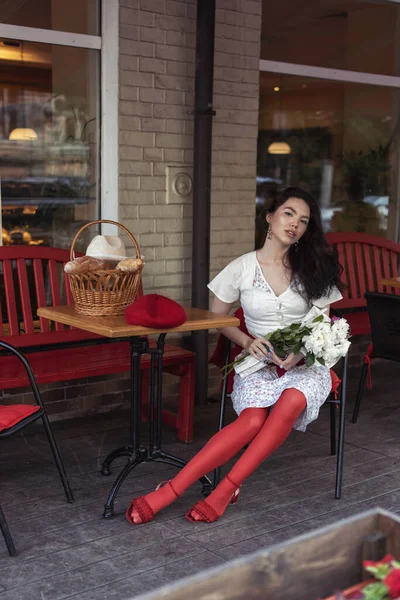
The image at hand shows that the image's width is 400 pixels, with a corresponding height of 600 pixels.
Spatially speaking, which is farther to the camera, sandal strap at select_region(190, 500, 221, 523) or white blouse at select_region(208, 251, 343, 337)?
white blouse at select_region(208, 251, 343, 337)

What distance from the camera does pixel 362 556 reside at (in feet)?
7.10

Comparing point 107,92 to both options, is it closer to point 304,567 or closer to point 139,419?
point 139,419

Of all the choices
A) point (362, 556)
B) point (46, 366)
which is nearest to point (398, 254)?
point (46, 366)

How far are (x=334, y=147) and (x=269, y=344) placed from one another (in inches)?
126

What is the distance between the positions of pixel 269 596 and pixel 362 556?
309mm

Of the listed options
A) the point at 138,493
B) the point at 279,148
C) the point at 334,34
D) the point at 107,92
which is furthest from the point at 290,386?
the point at 334,34

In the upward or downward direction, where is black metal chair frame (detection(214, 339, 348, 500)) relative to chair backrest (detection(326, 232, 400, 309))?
downward

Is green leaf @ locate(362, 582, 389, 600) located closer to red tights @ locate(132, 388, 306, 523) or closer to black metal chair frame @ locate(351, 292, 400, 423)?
red tights @ locate(132, 388, 306, 523)

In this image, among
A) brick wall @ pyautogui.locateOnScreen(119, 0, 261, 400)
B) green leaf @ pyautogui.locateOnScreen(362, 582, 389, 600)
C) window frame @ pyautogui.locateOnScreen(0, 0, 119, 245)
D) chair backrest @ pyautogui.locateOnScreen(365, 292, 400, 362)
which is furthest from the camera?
brick wall @ pyautogui.locateOnScreen(119, 0, 261, 400)

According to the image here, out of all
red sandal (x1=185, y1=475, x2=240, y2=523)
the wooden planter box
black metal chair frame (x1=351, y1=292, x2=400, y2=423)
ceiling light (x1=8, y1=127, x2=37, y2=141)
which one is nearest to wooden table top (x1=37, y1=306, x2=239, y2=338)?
red sandal (x1=185, y1=475, x2=240, y2=523)

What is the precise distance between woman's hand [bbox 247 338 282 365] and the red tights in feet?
0.66

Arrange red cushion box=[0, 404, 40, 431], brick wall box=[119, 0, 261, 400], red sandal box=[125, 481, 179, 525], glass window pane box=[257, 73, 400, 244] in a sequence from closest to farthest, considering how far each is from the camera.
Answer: red cushion box=[0, 404, 40, 431] → red sandal box=[125, 481, 179, 525] → brick wall box=[119, 0, 261, 400] → glass window pane box=[257, 73, 400, 244]

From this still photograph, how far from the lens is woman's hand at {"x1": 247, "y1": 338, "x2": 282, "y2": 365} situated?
3.83m

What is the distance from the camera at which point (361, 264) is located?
632cm
